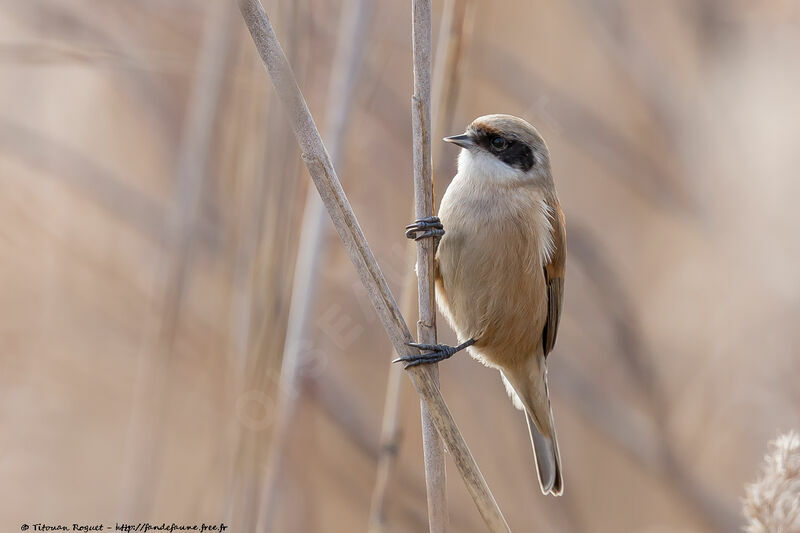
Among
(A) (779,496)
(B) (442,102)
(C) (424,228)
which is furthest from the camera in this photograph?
(B) (442,102)

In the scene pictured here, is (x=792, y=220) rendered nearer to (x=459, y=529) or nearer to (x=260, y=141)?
(x=459, y=529)

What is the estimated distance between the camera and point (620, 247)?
11.9 ft

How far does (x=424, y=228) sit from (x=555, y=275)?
0.81 meters

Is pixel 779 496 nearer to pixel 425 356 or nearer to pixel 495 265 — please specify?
pixel 425 356

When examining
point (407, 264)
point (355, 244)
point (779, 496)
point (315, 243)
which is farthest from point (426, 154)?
point (407, 264)

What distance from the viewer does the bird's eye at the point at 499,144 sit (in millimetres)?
2311

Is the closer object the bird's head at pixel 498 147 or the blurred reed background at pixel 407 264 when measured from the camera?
the bird's head at pixel 498 147


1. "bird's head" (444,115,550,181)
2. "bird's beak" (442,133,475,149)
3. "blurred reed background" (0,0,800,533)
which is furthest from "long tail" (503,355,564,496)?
"bird's beak" (442,133,475,149)

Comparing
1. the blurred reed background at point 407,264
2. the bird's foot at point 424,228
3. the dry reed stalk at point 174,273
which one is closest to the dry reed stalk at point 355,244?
the bird's foot at point 424,228

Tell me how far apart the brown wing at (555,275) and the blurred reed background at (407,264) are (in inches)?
19.0

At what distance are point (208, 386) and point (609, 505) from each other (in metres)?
1.80

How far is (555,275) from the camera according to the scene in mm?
2484

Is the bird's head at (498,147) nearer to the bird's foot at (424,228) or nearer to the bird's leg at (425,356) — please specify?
the bird's foot at (424,228)

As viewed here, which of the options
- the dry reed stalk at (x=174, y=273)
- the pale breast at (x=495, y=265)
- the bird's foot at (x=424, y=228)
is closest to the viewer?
the bird's foot at (x=424, y=228)
